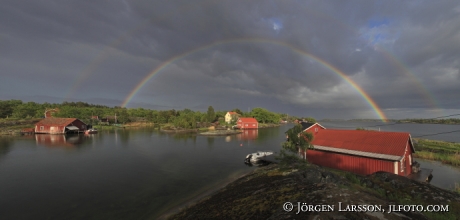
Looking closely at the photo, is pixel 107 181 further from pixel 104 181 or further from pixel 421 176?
pixel 421 176

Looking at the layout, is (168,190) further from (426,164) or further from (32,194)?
(426,164)

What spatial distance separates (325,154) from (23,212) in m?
28.2

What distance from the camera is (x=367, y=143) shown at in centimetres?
1972

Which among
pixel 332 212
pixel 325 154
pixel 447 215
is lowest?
pixel 325 154

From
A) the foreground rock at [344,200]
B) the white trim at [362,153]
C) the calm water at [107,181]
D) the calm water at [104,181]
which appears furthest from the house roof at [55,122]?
the white trim at [362,153]

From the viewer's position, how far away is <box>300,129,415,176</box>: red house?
17562mm

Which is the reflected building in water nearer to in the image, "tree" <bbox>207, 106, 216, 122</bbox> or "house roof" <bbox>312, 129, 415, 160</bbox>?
"house roof" <bbox>312, 129, 415, 160</bbox>

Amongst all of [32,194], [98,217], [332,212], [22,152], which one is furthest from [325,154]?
[22,152]

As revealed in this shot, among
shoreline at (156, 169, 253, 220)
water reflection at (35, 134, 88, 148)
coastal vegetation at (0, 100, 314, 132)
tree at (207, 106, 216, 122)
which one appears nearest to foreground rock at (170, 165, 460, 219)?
shoreline at (156, 169, 253, 220)

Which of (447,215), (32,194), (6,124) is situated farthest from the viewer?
(6,124)

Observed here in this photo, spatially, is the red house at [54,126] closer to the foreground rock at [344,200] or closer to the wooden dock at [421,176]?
the foreground rock at [344,200]

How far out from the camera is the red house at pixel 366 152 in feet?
57.6

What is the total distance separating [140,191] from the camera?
719 inches

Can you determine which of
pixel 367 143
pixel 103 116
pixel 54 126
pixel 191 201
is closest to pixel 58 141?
pixel 54 126
